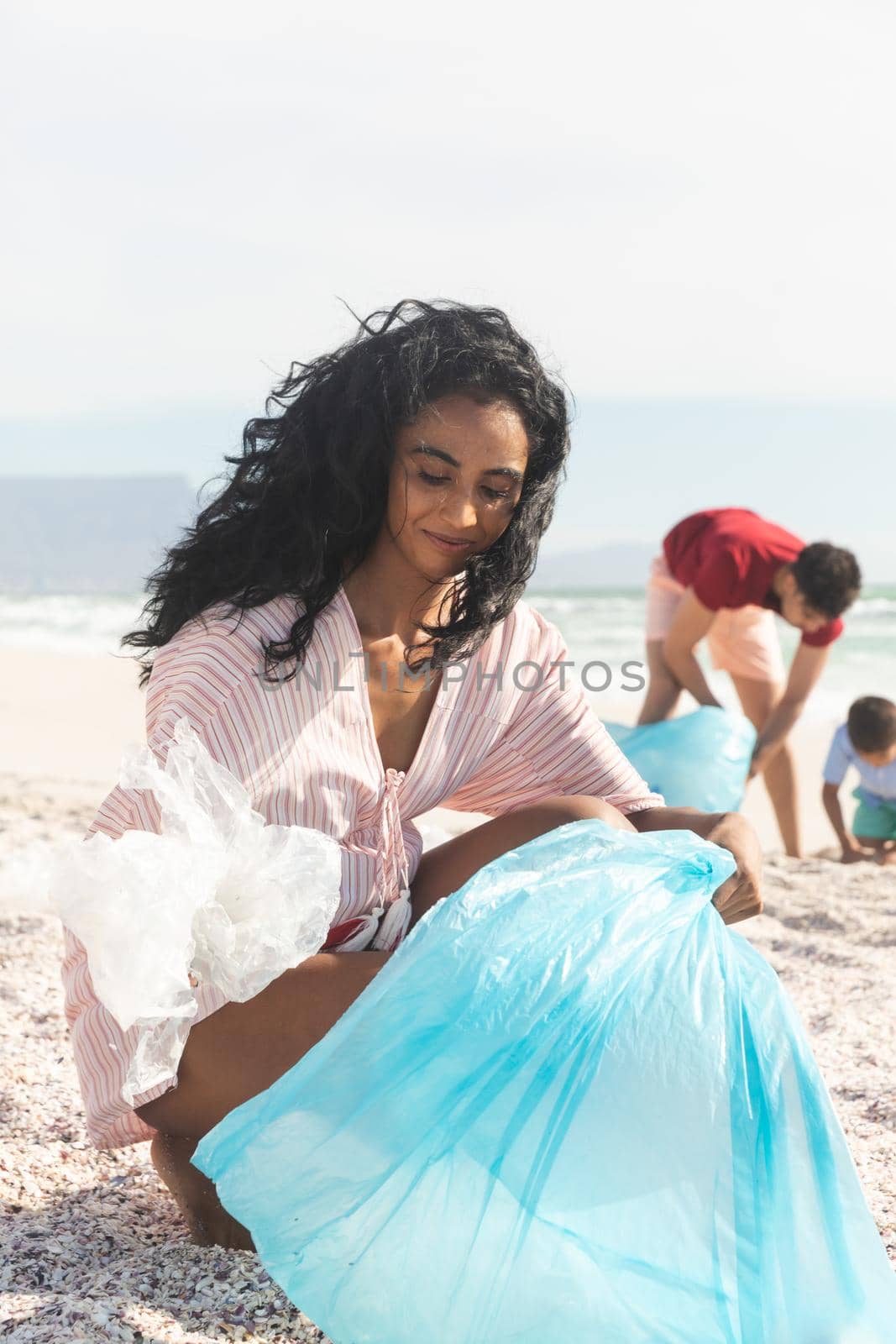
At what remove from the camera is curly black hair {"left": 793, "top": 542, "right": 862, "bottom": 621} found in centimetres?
401

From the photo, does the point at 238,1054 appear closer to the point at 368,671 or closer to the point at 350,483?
the point at 368,671

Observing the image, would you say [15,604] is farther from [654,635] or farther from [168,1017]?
[168,1017]

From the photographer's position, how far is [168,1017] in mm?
1277

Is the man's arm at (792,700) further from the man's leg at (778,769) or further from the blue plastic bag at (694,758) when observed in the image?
the blue plastic bag at (694,758)

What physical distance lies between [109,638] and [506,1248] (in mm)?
15217

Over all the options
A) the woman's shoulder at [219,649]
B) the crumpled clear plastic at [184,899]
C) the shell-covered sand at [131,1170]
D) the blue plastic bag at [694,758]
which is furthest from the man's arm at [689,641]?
the crumpled clear plastic at [184,899]

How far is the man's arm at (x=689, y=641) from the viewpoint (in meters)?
4.17

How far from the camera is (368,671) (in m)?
1.69

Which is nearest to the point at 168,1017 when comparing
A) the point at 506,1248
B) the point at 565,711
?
the point at 506,1248

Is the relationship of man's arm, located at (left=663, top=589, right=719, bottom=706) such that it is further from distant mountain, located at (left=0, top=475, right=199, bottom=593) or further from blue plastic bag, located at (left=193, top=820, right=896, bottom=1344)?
distant mountain, located at (left=0, top=475, right=199, bottom=593)

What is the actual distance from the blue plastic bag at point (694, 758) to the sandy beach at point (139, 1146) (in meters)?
0.30

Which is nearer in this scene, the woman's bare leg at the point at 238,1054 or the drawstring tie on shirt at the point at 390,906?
the woman's bare leg at the point at 238,1054

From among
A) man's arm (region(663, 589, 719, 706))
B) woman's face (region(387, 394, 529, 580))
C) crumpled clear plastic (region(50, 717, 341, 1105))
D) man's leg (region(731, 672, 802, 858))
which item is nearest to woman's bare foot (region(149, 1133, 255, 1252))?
crumpled clear plastic (region(50, 717, 341, 1105))

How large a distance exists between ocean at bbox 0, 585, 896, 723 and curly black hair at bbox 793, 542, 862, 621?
200 inches
